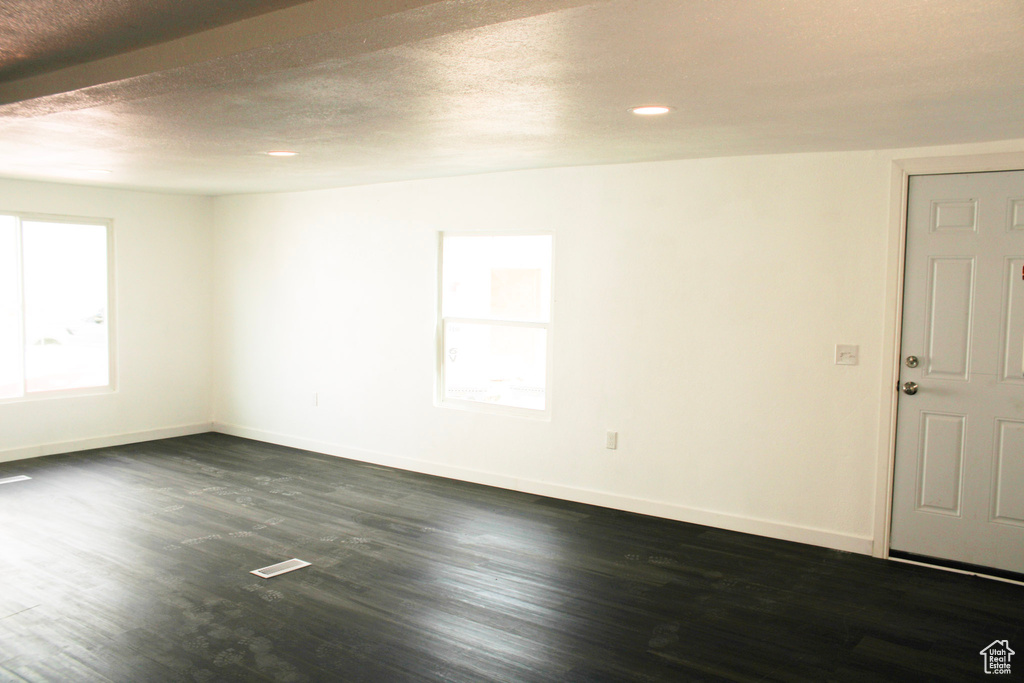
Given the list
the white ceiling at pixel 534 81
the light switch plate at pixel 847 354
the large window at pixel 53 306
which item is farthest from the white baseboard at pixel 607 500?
the white ceiling at pixel 534 81

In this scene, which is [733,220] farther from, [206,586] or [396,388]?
[206,586]

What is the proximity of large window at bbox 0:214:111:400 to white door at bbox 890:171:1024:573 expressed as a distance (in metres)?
6.44

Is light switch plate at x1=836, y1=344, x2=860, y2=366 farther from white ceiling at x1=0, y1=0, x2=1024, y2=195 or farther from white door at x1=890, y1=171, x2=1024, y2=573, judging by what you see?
white ceiling at x1=0, y1=0, x2=1024, y2=195

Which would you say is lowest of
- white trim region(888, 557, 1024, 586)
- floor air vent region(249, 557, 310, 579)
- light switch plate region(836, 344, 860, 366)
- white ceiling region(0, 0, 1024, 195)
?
floor air vent region(249, 557, 310, 579)

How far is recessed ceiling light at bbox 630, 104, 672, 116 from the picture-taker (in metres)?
3.12

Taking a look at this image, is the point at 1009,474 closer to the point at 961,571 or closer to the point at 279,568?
the point at 961,571

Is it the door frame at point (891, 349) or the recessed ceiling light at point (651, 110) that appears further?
the door frame at point (891, 349)

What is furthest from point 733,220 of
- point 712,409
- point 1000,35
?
point 1000,35

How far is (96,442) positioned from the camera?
21.7ft

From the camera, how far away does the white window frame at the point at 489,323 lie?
5.28 meters

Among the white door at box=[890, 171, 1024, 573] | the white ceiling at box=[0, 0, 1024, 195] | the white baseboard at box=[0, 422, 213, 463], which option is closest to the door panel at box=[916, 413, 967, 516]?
the white door at box=[890, 171, 1024, 573]

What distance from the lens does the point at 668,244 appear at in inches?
186

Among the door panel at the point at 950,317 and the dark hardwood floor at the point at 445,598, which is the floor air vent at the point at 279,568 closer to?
the dark hardwood floor at the point at 445,598

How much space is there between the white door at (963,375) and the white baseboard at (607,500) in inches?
15.0
